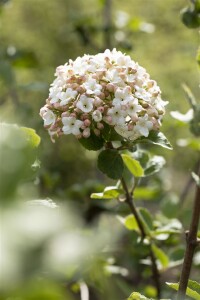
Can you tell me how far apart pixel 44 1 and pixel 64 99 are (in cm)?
515

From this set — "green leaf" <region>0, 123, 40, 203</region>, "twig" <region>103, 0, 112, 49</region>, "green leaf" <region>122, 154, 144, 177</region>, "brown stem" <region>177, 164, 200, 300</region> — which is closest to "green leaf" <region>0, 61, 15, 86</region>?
"twig" <region>103, 0, 112, 49</region>

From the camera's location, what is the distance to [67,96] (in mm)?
1124

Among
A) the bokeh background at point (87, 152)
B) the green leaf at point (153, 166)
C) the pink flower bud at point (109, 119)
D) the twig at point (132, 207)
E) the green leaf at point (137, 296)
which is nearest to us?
the bokeh background at point (87, 152)

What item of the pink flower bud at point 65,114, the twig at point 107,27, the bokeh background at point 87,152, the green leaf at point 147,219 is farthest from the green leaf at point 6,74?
the pink flower bud at point 65,114

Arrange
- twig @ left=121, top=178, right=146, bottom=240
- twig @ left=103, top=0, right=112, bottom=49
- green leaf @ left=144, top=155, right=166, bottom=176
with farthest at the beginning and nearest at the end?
twig @ left=103, top=0, right=112, bottom=49
green leaf @ left=144, top=155, right=166, bottom=176
twig @ left=121, top=178, right=146, bottom=240

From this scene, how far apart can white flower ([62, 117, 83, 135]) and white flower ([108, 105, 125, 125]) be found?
0.06m

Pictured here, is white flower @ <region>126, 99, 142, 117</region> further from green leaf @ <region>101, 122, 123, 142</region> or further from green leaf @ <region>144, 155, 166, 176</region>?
green leaf @ <region>144, 155, 166, 176</region>

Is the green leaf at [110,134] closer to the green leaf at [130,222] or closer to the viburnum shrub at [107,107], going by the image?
the viburnum shrub at [107,107]

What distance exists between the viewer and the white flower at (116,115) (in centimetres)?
108

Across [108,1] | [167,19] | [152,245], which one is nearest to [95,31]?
[108,1]

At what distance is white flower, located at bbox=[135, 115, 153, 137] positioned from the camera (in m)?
1.10

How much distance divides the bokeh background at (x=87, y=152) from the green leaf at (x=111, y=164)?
131 mm

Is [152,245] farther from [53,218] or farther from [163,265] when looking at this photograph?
[53,218]

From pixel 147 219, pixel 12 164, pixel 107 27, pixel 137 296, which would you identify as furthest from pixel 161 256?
pixel 107 27
